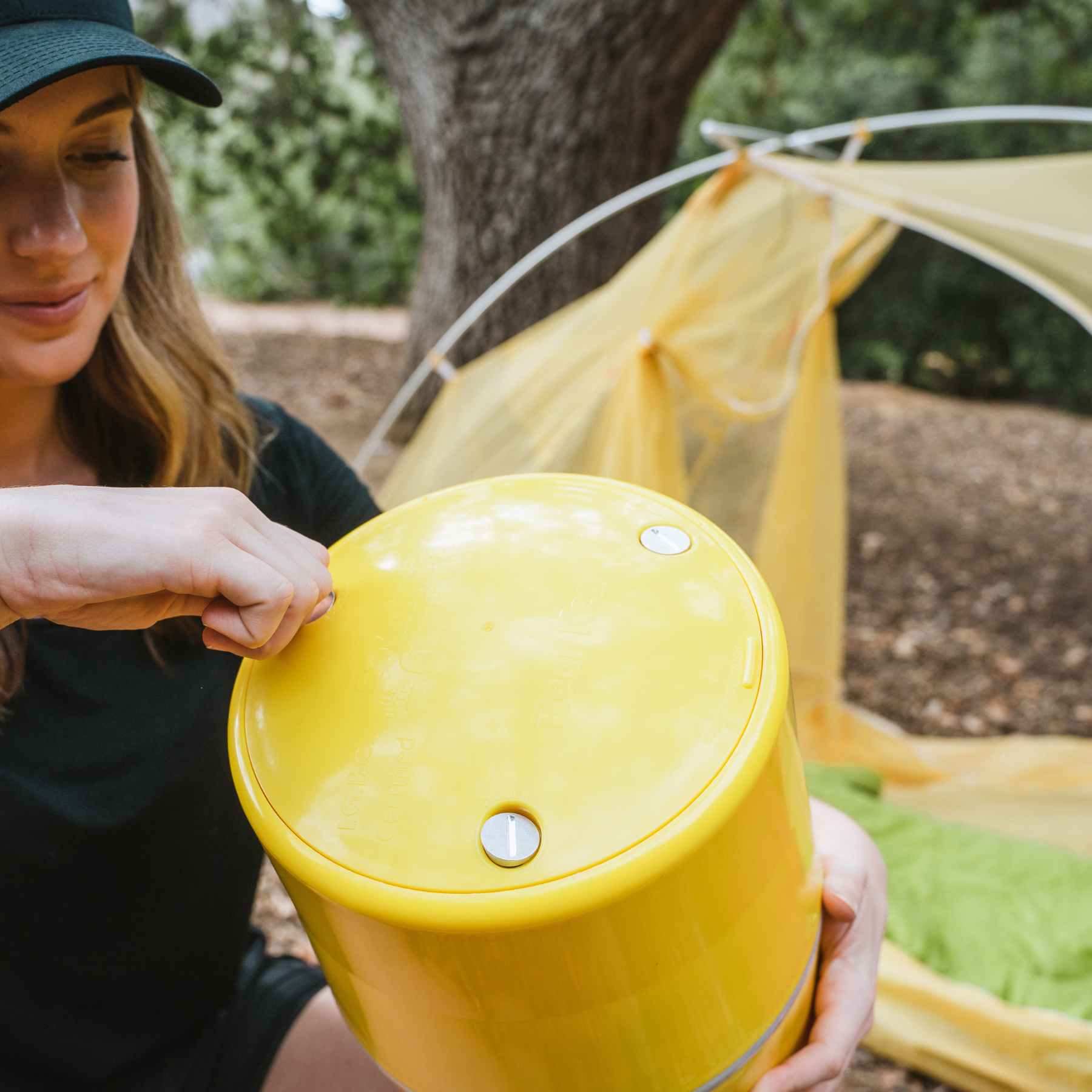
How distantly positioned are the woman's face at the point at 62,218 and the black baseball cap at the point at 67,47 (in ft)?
0.13

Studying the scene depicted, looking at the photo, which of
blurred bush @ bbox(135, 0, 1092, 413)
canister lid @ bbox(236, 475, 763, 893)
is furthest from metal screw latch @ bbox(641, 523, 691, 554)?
blurred bush @ bbox(135, 0, 1092, 413)

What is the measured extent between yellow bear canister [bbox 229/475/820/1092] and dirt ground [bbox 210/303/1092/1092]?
1392 mm

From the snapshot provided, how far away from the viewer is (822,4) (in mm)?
6355

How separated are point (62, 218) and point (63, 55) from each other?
0.14 metres

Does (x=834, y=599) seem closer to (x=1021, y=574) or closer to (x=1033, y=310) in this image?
(x=1021, y=574)

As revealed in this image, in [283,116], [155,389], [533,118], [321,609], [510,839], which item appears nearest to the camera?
[510,839]

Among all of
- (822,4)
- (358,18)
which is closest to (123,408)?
(358,18)

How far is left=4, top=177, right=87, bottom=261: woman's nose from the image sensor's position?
86 cm

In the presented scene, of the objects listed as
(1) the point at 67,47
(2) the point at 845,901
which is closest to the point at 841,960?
(2) the point at 845,901

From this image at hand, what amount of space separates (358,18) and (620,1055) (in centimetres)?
337

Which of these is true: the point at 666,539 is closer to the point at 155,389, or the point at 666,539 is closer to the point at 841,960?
the point at 841,960

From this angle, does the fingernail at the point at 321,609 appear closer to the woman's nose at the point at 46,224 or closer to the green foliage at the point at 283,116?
the woman's nose at the point at 46,224

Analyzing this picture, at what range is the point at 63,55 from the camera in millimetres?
777

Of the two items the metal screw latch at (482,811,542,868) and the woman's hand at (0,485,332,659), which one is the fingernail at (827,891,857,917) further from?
the woman's hand at (0,485,332,659)
